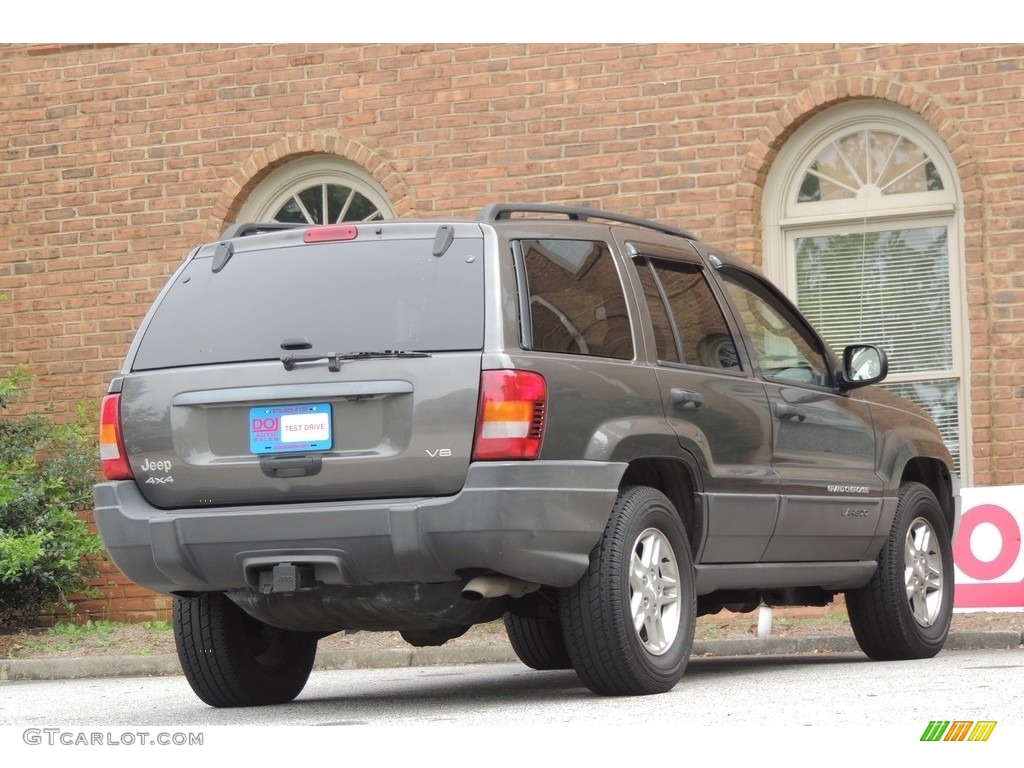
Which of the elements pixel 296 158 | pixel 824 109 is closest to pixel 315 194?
pixel 296 158

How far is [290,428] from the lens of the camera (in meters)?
6.30

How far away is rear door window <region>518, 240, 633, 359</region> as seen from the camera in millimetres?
6469

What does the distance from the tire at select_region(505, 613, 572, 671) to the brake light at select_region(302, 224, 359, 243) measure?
256cm

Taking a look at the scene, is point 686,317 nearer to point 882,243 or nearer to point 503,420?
point 503,420

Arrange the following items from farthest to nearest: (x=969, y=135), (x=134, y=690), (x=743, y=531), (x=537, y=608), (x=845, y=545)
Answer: (x=969, y=135), (x=134, y=690), (x=845, y=545), (x=743, y=531), (x=537, y=608)

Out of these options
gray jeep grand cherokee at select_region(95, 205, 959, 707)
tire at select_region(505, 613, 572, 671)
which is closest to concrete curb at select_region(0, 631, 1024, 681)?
tire at select_region(505, 613, 572, 671)

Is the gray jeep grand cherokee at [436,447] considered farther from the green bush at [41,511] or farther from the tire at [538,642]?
the green bush at [41,511]

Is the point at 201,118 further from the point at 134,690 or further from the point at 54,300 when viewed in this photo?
the point at 134,690

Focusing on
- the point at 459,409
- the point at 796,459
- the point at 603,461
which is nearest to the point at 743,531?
the point at 796,459

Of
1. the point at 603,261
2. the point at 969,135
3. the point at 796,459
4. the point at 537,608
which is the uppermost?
the point at 969,135

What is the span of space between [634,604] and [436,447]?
104 cm

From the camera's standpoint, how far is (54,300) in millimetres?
15195

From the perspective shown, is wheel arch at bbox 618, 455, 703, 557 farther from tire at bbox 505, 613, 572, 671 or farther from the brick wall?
the brick wall

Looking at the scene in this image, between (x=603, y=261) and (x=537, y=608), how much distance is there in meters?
1.39
